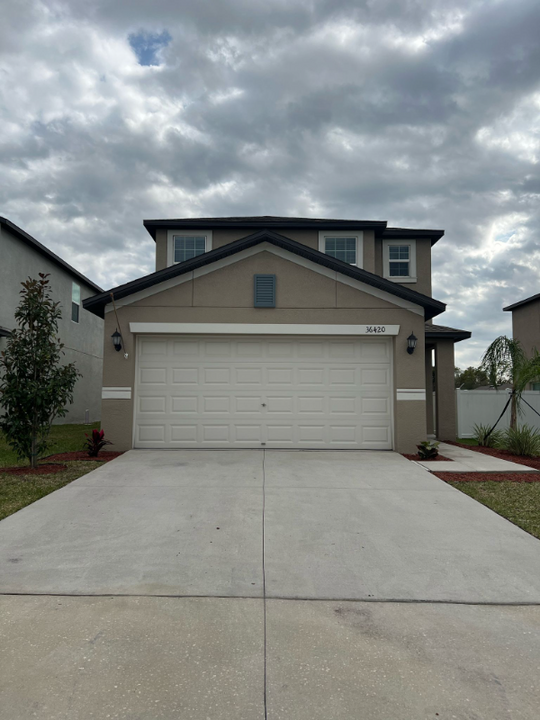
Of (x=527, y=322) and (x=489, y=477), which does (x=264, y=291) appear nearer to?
(x=489, y=477)

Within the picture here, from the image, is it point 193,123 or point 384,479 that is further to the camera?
point 193,123

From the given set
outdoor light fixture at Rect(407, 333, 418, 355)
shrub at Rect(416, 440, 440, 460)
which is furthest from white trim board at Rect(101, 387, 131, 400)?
shrub at Rect(416, 440, 440, 460)

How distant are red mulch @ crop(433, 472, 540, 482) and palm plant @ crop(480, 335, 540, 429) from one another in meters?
4.09

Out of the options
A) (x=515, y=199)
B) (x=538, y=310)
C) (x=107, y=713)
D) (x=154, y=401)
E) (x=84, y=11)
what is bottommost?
(x=107, y=713)

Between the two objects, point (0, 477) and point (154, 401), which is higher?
point (154, 401)

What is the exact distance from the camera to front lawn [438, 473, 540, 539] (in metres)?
6.12

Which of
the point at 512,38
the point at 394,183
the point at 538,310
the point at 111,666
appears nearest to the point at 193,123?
the point at 394,183

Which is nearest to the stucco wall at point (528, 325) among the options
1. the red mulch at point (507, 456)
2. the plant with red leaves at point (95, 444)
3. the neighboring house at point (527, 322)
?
the neighboring house at point (527, 322)

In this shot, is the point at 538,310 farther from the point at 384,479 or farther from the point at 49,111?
the point at 49,111

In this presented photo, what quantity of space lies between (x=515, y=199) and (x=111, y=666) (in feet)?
56.7

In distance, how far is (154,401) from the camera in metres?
11.1

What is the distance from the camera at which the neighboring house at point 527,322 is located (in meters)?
24.3

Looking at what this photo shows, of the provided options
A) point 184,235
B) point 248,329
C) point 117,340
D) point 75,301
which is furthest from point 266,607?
point 75,301

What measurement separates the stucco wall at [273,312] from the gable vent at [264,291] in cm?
12
